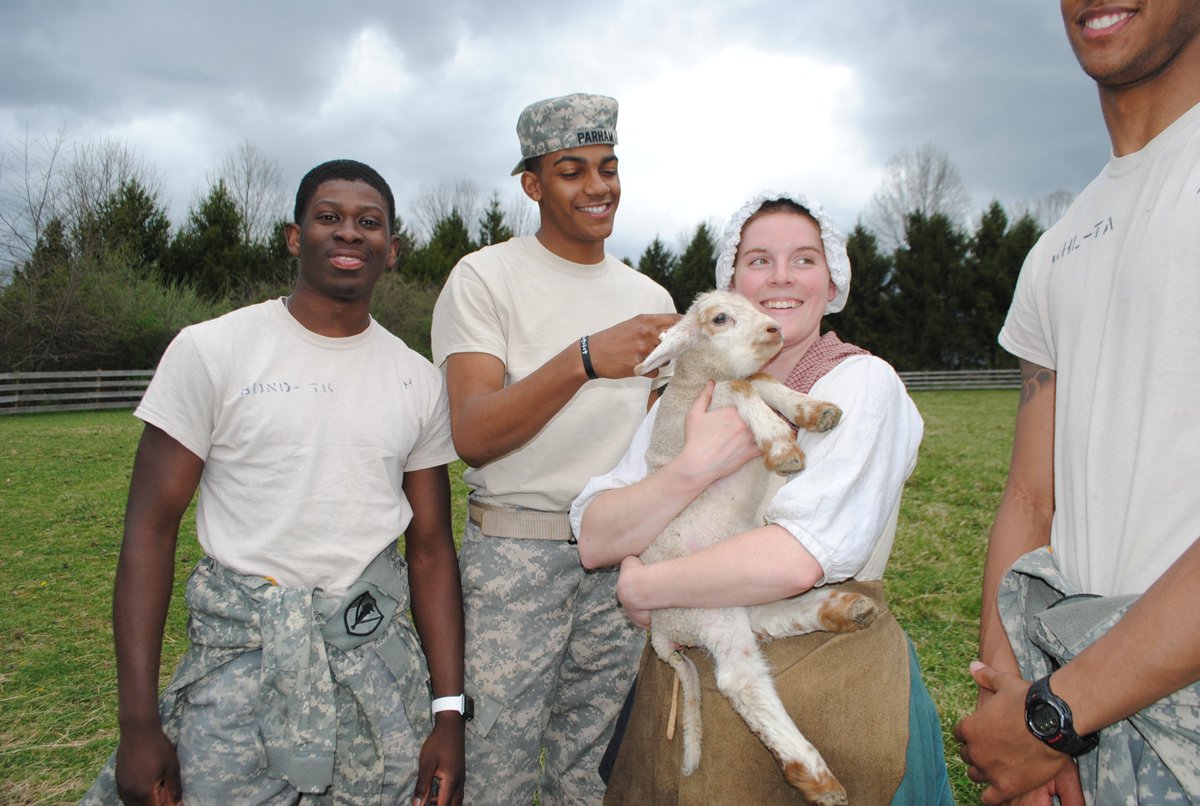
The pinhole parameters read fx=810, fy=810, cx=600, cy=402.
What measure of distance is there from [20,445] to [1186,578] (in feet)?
57.2

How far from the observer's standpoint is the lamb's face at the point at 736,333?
2.48 m

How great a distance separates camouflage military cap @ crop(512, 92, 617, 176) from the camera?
3223 millimetres

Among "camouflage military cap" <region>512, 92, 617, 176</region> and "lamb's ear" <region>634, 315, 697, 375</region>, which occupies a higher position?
"camouflage military cap" <region>512, 92, 617, 176</region>

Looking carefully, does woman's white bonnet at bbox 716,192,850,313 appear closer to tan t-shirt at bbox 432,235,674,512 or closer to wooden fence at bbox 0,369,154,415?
tan t-shirt at bbox 432,235,674,512

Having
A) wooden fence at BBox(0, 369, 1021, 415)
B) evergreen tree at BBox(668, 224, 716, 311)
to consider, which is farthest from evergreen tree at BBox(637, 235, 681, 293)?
wooden fence at BBox(0, 369, 1021, 415)

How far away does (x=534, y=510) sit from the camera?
3170 mm

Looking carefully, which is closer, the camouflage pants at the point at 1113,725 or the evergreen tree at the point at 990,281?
the camouflage pants at the point at 1113,725

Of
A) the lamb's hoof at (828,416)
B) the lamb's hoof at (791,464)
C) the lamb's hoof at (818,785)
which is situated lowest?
the lamb's hoof at (818,785)

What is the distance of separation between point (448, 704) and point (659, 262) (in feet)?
119

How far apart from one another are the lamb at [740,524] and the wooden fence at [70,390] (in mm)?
24891

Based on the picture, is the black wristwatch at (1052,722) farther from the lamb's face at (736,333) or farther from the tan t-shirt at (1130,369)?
the lamb's face at (736,333)

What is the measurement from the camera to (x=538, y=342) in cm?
319

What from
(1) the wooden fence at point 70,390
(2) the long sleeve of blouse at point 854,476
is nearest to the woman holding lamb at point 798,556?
(2) the long sleeve of blouse at point 854,476

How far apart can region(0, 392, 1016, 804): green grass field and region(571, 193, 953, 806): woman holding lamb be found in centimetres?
247
